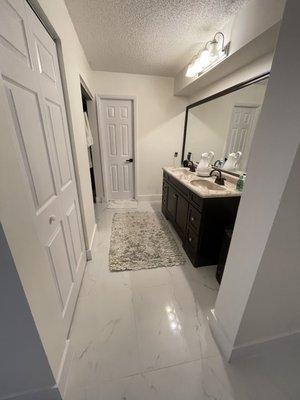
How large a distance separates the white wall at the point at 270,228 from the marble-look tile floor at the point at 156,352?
17cm

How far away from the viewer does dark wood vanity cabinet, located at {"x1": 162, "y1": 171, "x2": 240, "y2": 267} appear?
65.8 inches

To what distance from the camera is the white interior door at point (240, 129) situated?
1.79 meters

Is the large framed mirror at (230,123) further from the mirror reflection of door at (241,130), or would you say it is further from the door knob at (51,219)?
the door knob at (51,219)

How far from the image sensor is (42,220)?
3.13ft

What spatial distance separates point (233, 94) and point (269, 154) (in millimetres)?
1652

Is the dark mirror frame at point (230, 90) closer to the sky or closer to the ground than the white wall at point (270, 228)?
closer to the sky

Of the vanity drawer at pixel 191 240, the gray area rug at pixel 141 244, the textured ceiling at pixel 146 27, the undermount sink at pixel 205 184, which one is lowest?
the gray area rug at pixel 141 244

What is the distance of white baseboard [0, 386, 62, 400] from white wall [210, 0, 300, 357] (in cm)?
103

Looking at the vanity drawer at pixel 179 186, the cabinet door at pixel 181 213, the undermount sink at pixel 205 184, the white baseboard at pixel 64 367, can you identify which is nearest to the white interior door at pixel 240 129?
the undermount sink at pixel 205 184

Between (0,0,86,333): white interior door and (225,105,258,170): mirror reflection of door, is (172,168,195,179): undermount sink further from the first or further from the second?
(0,0,86,333): white interior door

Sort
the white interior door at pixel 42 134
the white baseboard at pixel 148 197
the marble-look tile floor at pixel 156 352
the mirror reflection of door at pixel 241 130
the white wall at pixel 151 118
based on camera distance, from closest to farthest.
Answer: the white interior door at pixel 42 134, the marble-look tile floor at pixel 156 352, the mirror reflection of door at pixel 241 130, the white wall at pixel 151 118, the white baseboard at pixel 148 197

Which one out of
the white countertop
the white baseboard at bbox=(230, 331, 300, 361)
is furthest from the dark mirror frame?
the white baseboard at bbox=(230, 331, 300, 361)

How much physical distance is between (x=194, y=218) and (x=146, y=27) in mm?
2014

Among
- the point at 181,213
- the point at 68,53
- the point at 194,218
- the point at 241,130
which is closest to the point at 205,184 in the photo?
the point at 181,213
